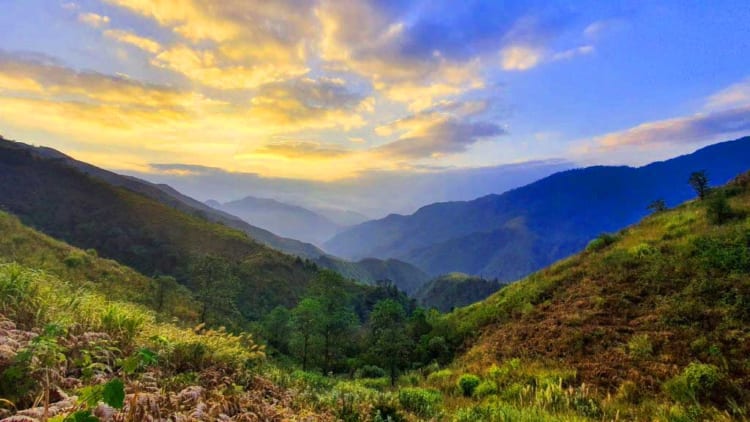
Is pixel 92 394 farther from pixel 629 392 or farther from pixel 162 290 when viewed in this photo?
pixel 162 290

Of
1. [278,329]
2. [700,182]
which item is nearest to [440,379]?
[700,182]

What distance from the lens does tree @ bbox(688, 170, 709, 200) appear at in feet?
70.2

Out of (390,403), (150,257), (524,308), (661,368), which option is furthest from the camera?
(150,257)

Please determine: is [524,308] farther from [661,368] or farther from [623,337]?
[661,368]

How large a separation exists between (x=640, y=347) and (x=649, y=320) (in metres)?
2.04

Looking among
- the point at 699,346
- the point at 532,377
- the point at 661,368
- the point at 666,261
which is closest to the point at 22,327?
the point at 532,377

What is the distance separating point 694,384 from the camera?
7.29 meters

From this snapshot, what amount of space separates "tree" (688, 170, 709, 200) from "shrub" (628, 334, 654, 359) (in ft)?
54.6

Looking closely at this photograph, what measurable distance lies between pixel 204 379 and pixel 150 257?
73.3m

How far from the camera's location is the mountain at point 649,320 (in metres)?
7.69

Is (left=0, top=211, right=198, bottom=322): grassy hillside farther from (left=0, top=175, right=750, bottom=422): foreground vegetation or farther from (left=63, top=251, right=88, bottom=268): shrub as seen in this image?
(left=0, top=175, right=750, bottom=422): foreground vegetation

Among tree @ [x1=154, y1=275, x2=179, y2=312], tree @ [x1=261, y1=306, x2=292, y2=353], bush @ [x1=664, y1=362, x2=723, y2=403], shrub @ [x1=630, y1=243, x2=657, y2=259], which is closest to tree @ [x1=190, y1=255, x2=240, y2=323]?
tree @ [x1=154, y1=275, x2=179, y2=312]

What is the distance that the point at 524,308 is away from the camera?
57.4 feet

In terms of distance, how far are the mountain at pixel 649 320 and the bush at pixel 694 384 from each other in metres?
0.02
